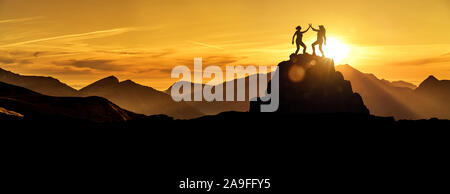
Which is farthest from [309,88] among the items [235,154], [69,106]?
[69,106]

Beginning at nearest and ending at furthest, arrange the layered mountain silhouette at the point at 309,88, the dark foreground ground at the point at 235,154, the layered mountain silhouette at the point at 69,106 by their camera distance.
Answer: the dark foreground ground at the point at 235,154 < the layered mountain silhouette at the point at 309,88 < the layered mountain silhouette at the point at 69,106

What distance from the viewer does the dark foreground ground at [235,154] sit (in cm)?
3045

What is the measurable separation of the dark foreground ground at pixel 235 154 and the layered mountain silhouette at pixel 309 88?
12.5m

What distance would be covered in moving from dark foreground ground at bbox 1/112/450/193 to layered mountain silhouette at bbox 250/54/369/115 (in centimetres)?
1246

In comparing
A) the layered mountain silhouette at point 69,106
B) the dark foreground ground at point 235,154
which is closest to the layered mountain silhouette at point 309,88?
the dark foreground ground at point 235,154

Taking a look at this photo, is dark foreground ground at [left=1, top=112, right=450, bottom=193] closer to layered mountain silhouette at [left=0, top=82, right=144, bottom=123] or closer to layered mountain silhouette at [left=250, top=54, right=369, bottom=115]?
layered mountain silhouette at [left=250, top=54, right=369, bottom=115]

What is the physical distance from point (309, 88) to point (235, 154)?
76.1ft

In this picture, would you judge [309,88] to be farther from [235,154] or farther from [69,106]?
[69,106]

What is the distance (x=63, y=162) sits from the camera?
110ft

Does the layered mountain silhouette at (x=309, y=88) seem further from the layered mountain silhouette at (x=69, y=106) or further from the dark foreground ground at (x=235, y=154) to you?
the layered mountain silhouette at (x=69, y=106)

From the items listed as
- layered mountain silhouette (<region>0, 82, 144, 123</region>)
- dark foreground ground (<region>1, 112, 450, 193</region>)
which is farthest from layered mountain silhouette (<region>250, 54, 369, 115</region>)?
layered mountain silhouette (<region>0, 82, 144, 123</region>)

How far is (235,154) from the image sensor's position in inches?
1339

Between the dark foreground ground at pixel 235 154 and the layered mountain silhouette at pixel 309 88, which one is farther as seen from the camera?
the layered mountain silhouette at pixel 309 88
